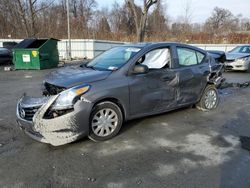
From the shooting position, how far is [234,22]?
52.6 m

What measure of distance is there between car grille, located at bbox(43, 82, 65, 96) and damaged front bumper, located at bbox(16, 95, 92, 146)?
0.63 ft

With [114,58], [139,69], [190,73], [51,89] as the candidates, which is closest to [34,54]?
[114,58]

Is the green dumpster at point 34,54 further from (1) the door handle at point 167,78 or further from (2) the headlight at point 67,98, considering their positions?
(2) the headlight at point 67,98

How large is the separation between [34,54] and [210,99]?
1104 centimetres

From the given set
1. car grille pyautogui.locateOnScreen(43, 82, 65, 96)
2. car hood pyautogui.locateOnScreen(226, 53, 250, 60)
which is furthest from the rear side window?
car hood pyautogui.locateOnScreen(226, 53, 250, 60)

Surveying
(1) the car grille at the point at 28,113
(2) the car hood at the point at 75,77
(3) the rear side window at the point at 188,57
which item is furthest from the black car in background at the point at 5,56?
(3) the rear side window at the point at 188,57

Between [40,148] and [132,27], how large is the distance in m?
47.2

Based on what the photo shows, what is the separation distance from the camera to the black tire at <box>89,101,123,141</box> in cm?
366

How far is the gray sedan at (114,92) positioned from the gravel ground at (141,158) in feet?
0.86

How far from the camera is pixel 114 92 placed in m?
3.76

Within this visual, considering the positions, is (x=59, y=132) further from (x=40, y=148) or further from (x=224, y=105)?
(x=224, y=105)

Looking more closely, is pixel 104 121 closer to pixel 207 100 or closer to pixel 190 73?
pixel 190 73

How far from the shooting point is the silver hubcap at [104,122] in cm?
371

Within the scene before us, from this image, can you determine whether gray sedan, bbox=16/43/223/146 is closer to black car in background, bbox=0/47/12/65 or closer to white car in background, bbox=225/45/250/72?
white car in background, bbox=225/45/250/72
